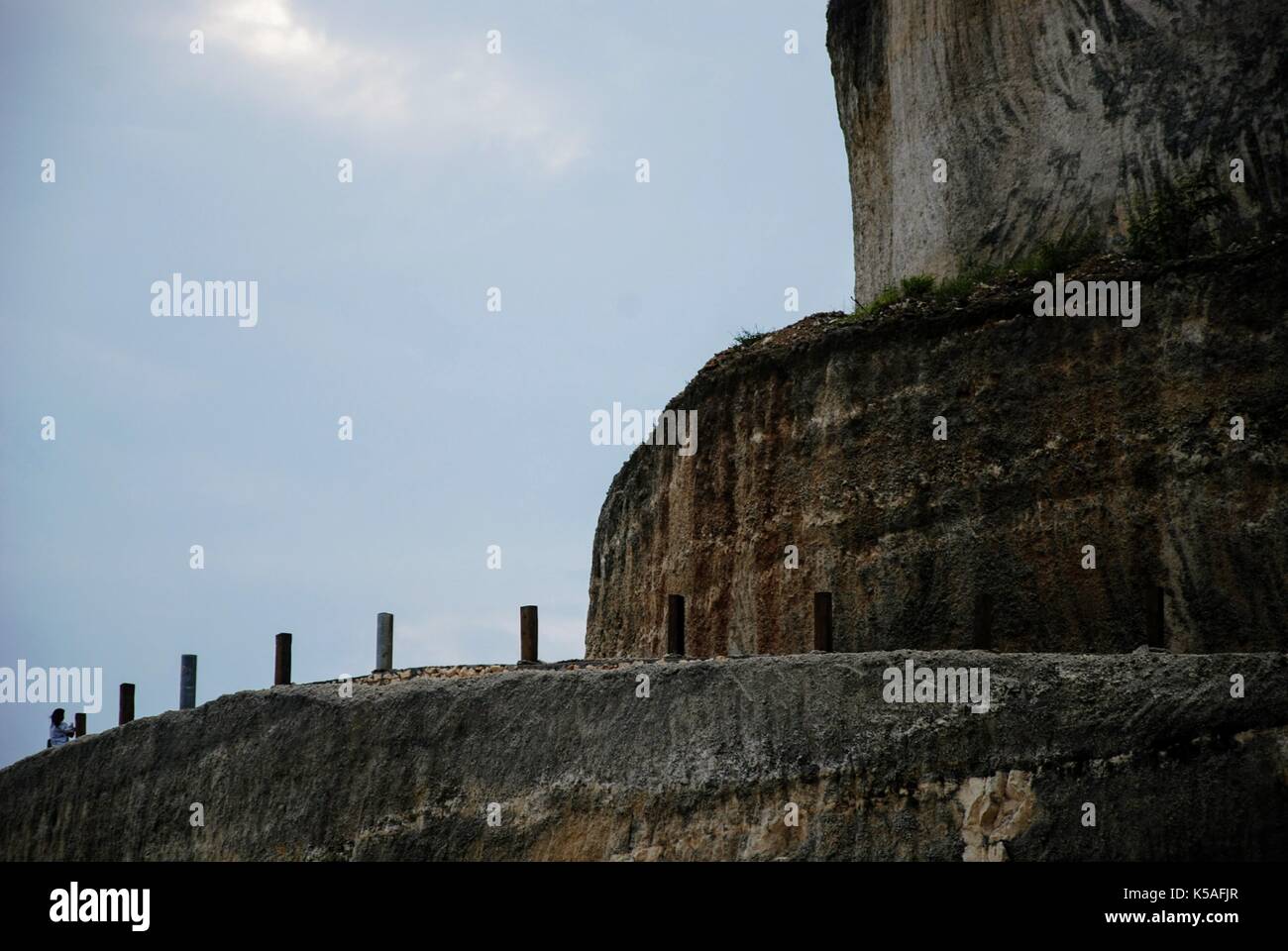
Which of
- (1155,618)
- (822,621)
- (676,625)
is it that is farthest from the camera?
(676,625)

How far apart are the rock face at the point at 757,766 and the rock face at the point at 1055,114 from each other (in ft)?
32.7

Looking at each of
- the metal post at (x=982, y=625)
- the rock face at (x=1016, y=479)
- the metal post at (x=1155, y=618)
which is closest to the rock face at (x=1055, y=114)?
the rock face at (x=1016, y=479)

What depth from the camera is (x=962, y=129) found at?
30125 millimetres

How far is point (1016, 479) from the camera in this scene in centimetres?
2470

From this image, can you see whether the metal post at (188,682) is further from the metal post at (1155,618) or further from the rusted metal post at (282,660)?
the metal post at (1155,618)

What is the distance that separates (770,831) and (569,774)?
253 centimetres

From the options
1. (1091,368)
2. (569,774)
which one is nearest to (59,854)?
(569,774)

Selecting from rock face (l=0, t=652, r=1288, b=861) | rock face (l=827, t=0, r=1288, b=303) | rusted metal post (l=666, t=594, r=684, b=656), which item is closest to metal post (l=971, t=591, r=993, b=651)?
rock face (l=0, t=652, r=1288, b=861)

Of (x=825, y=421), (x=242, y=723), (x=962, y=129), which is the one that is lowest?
(x=242, y=723)

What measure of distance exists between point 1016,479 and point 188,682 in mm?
12186

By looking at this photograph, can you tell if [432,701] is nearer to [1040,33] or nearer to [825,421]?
[825,421]

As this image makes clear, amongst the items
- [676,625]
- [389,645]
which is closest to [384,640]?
[389,645]

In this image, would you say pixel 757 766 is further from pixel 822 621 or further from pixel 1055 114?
pixel 1055 114
